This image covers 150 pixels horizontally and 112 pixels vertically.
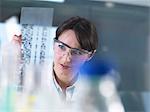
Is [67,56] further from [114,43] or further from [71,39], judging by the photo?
[114,43]

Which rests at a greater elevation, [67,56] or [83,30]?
[83,30]

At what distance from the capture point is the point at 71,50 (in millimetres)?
1184

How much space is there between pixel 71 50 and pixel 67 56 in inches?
1.2

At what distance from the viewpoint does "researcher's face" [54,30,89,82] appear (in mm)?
1184

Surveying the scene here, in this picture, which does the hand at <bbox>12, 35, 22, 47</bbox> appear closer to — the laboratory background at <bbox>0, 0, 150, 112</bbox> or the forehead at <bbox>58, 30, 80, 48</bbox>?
the laboratory background at <bbox>0, 0, 150, 112</bbox>

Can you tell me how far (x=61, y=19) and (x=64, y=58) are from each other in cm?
17

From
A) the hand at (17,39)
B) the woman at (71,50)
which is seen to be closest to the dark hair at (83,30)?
the woman at (71,50)

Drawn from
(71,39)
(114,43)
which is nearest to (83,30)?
(71,39)

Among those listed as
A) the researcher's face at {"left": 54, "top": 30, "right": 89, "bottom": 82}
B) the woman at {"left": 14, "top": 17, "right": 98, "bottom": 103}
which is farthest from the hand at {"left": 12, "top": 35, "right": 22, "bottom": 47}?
the researcher's face at {"left": 54, "top": 30, "right": 89, "bottom": 82}

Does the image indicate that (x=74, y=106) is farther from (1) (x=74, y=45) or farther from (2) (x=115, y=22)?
(2) (x=115, y=22)

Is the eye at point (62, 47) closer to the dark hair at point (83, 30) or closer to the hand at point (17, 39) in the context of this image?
the dark hair at point (83, 30)

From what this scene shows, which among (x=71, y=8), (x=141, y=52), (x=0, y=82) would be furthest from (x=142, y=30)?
(x=0, y=82)

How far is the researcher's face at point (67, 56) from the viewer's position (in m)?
1.18

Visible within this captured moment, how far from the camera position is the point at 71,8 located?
1.25 m
